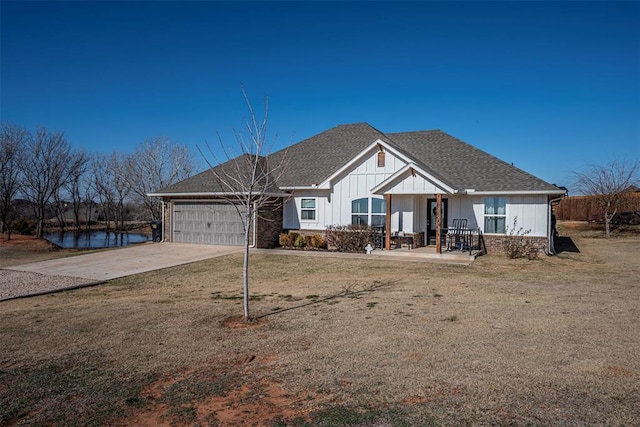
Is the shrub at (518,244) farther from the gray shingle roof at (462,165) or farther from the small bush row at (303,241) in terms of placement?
the small bush row at (303,241)

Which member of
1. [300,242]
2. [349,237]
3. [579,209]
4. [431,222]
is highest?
[579,209]

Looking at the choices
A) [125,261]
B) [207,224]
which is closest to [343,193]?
[207,224]

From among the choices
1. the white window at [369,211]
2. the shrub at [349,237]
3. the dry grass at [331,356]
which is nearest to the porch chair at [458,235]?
the white window at [369,211]

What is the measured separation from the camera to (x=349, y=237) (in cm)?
1878

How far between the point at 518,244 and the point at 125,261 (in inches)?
612

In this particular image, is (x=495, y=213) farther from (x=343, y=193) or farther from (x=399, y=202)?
(x=343, y=193)

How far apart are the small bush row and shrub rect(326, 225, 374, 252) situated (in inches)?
14.5

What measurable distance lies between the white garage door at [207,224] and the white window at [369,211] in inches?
213

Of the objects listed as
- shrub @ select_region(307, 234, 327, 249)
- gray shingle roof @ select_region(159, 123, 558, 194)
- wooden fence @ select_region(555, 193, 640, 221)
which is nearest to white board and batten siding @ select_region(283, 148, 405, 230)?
gray shingle roof @ select_region(159, 123, 558, 194)

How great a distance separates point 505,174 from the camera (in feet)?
61.1

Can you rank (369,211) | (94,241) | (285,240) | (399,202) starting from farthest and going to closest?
(94,241)
(285,240)
(369,211)
(399,202)

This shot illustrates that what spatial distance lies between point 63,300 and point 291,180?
41.7 ft

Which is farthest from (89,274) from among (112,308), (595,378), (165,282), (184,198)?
(595,378)

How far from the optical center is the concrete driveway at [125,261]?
1430 centimetres
